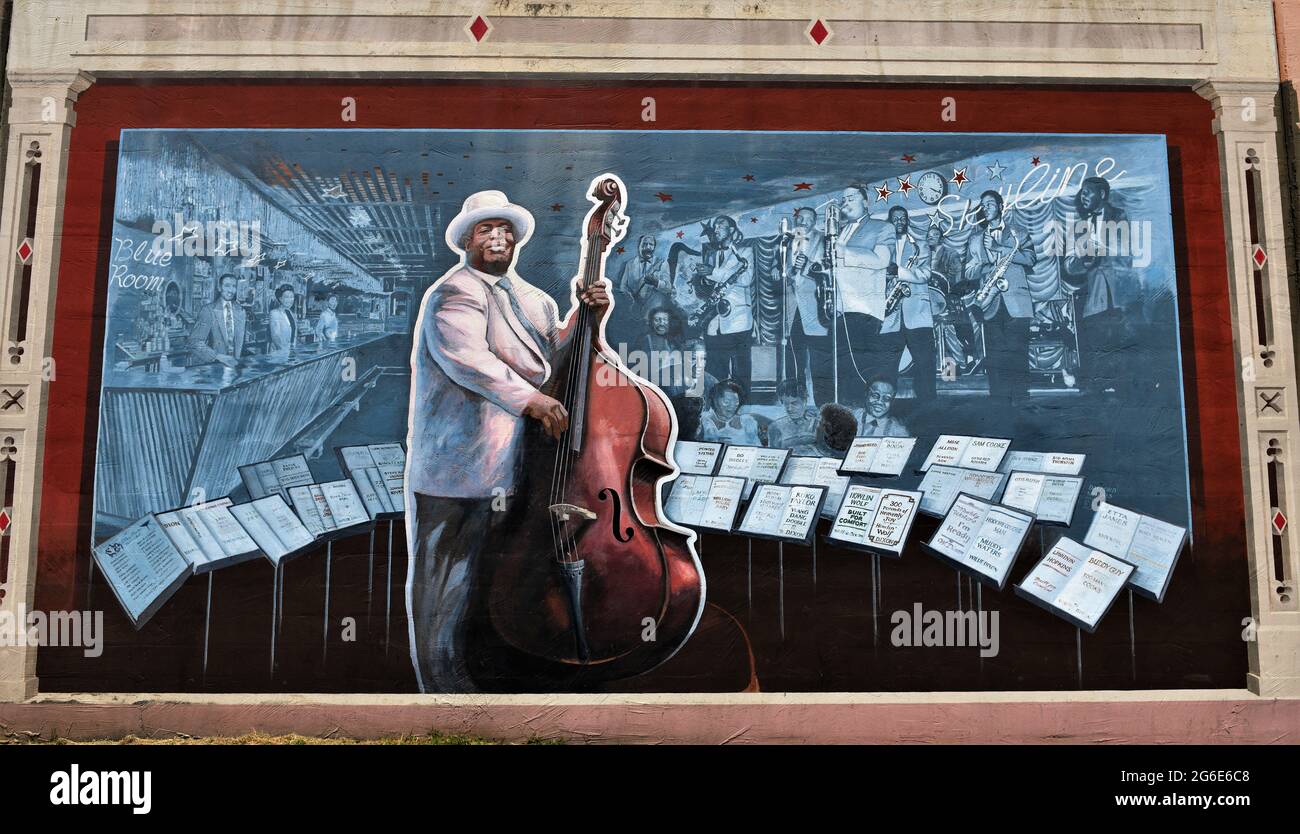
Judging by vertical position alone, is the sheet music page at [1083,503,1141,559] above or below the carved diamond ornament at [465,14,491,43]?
below

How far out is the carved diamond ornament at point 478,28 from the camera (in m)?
6.79

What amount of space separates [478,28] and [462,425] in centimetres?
315

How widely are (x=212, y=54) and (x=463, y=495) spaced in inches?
158

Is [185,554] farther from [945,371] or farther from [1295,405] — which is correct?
[1295,405]

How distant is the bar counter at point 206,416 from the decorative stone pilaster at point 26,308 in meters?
0.50

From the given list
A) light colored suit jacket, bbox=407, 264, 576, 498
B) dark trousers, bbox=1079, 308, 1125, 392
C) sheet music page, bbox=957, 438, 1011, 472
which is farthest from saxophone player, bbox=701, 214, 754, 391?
dark trousers, bbox=1079, 308, 1125, 392

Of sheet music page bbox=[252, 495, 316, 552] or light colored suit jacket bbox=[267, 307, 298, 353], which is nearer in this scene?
sheet music page bbox=[252, 495, 316, 552]

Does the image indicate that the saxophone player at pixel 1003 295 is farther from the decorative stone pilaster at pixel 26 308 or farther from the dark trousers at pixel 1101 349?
the decorative stone pilaster at pixel 26 308

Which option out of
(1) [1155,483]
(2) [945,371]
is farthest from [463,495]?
(1) [1155,483]

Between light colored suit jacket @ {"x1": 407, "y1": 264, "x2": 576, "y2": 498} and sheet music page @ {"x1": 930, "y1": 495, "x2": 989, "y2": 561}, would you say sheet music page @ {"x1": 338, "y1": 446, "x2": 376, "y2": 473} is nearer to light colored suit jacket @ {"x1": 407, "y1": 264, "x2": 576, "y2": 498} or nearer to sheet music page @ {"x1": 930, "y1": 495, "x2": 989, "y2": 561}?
light colored suit jacket @ {"x1": 407, "y1": 264, "x2": 576, "y2": 498}

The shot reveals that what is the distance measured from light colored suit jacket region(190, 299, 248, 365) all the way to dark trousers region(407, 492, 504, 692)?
187cm

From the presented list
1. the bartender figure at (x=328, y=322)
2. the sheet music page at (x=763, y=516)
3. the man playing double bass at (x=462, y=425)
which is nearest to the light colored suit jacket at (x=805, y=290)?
the sheet music page at (x=763, y=516)

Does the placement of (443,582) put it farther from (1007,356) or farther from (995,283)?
(995,283)

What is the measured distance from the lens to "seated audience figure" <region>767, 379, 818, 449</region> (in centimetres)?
658
